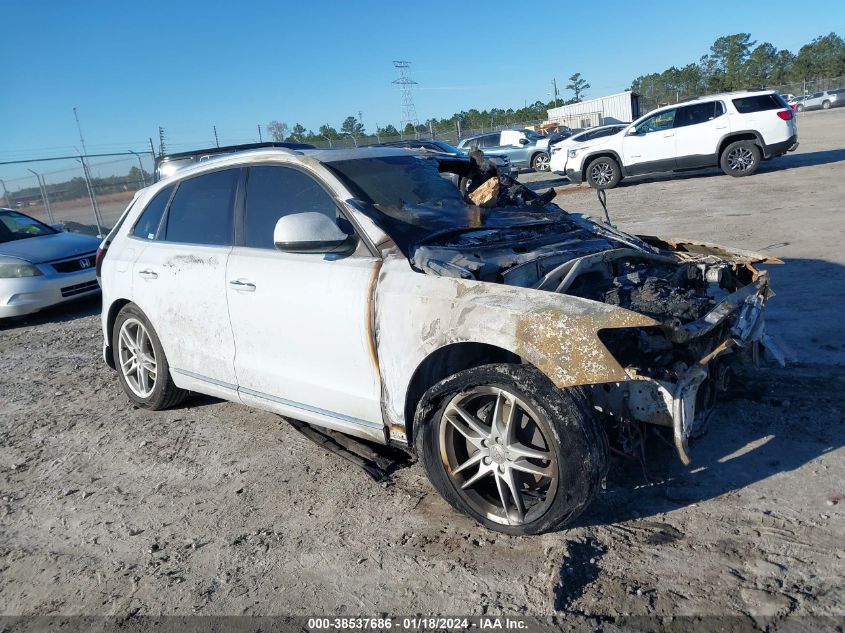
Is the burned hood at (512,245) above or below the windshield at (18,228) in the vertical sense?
below

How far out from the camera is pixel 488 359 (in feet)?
11.0

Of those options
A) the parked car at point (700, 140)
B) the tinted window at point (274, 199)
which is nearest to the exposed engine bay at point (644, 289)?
the tinted window at point (274, 199)

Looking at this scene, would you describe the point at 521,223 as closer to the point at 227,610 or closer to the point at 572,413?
the point at 572,413

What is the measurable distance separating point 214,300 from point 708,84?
81.1 m

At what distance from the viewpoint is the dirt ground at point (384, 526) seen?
2713 mm

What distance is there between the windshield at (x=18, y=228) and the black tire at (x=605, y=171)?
12215mm

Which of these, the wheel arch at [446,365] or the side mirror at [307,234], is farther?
the side mirror at [307,234]

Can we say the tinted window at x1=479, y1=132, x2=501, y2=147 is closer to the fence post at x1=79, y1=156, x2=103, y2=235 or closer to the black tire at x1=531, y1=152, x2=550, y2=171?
the black tire at x1=531, y1=152, x2=550, y2=171

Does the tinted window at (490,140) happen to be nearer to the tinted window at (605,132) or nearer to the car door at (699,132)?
the tinted window at (605,132)

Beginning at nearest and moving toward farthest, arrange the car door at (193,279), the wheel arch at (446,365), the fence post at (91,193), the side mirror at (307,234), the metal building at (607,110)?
the wheel arch at (446,365)
the side mirror at (307,234)
the car door at (193,279)
the fence post at (91,193)
the metal building at (607,110)

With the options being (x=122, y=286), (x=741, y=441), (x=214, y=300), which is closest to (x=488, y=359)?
(x=741, y=441)

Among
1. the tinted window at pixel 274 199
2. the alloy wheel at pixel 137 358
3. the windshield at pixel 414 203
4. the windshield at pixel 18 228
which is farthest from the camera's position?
the windshield at pixel 18 228

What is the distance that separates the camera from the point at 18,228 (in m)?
9.74

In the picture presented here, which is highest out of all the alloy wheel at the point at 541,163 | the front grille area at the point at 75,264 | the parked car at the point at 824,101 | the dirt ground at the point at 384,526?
the parked car at the point at 824,101
